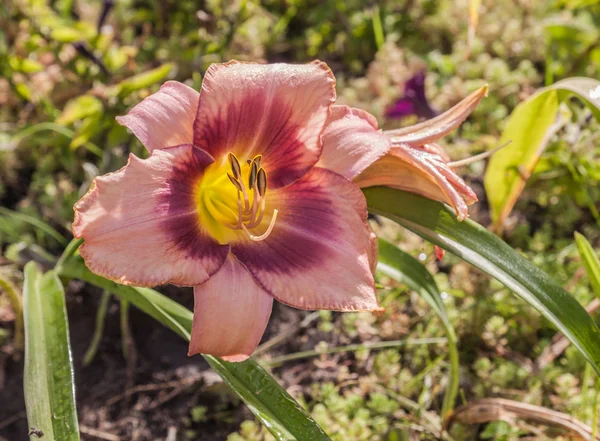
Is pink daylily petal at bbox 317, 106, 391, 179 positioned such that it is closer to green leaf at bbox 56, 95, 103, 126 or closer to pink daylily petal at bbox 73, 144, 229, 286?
pink daylily petal at bbox 73, 144, 229, 286

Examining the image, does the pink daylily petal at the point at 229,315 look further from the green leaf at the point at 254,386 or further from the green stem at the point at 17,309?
the green stem at the point at 17,309

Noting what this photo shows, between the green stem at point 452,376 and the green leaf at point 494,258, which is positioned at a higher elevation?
the green leaf at point 494,258

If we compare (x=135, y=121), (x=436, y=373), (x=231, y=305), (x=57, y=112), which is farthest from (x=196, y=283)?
(x=57, y=112)

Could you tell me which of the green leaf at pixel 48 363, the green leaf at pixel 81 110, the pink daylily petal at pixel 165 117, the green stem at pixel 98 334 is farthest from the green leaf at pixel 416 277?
the green leaf at pixel 81 110

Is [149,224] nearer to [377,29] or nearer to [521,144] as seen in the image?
[521,144]

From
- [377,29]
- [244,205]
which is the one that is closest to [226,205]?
[244,205]
